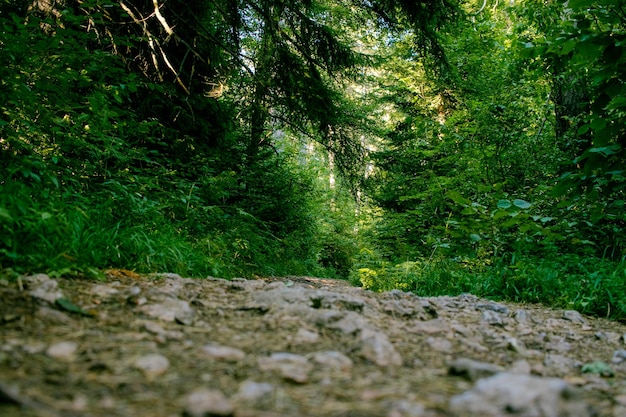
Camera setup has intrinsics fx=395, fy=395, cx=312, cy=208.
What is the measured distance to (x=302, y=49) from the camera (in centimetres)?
638

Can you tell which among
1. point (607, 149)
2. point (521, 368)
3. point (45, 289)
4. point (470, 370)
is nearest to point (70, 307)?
point (45, 289)

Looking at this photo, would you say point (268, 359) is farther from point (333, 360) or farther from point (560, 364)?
point (560, 364)

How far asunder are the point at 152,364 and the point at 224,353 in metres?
0.23

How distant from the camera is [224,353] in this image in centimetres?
128

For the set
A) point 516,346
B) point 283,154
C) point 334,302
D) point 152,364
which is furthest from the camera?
point 283,154

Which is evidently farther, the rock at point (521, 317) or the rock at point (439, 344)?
the rock at point (521, 317)

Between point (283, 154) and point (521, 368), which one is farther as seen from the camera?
point (283, 154)

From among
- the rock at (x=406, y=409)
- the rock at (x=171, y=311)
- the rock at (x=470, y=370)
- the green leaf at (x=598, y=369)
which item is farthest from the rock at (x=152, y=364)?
the green leaf at (x=598, y=369)

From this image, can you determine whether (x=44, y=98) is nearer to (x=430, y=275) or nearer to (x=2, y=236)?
(x=2, y=236)

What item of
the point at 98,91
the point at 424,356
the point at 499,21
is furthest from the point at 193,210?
the point at 499,21

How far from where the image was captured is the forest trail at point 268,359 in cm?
94

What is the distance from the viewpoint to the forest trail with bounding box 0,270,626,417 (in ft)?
3.07

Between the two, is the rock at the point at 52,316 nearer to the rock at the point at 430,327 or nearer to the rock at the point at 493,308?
the rock at the point at 430,327

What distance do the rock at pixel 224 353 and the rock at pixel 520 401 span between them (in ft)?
2.14
